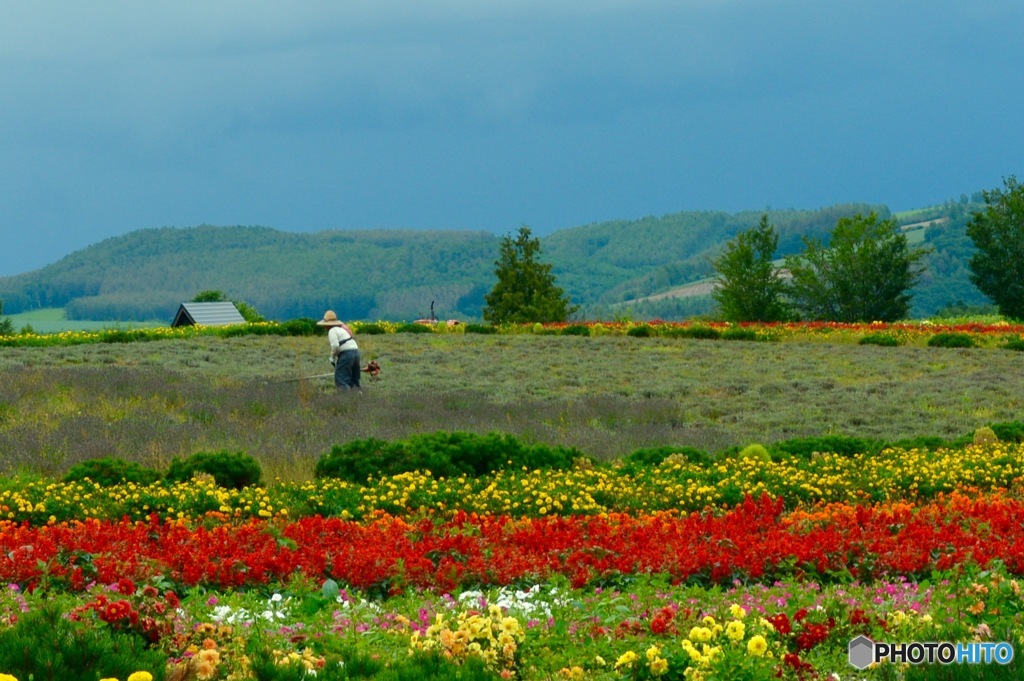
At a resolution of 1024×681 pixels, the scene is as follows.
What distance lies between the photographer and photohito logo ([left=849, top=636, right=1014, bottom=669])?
5.50 m

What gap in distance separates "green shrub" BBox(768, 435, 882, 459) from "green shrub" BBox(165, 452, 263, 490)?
585 centimetres

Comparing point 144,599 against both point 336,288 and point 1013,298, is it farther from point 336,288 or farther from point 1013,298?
point 336,288

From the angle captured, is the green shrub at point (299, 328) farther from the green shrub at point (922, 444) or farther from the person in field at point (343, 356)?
the green shrub at point (922, 444)

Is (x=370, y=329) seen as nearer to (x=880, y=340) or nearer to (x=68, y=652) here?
(x=880, y=340)

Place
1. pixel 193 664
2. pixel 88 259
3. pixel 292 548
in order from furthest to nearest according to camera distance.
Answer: pixel 88 259 → pixel 292 548 → pixel 193 664

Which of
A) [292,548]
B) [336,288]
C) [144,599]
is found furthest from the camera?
[336,288]

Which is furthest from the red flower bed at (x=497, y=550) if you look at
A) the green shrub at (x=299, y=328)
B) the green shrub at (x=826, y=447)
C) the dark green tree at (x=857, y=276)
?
the dark green tree at (x=857, y=276)

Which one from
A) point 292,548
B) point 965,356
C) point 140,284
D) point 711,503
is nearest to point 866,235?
point 965,356

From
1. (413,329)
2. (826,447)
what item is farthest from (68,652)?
(413,329)

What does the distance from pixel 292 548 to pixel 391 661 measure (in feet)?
9.67

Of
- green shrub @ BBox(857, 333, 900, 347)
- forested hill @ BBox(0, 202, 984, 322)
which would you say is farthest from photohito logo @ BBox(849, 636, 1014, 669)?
forested hill @ BBox(0, 202, 984, 322)

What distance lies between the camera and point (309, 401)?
18.7 m

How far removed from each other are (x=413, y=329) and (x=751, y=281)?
17495 mm

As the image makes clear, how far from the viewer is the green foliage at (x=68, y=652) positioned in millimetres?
5066
